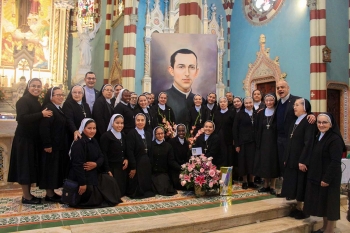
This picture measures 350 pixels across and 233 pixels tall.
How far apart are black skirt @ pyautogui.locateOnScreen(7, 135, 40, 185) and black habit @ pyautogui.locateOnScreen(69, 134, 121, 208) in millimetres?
554

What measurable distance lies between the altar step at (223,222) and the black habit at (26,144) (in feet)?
4.00

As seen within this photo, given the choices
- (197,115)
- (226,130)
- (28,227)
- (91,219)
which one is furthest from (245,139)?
(28,227)

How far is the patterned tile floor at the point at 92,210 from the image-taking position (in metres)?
3.82

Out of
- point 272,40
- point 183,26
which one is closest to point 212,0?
point 272,40

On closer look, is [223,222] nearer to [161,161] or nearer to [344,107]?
[161,161]

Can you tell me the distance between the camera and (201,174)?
5250 millimetres

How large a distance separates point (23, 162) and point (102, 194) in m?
1.19

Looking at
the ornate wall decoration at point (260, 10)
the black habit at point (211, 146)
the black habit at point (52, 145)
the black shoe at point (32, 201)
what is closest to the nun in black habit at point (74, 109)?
the black habit at point (52, 145)

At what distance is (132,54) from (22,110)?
8359mm

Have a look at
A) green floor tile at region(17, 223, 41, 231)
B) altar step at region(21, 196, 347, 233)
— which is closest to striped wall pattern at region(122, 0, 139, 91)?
altar step at region(21, 196, 347, 233)

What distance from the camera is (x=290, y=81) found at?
1087cm

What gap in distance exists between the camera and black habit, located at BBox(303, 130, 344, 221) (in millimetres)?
3941

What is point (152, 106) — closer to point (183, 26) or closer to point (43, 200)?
point (183, 26)

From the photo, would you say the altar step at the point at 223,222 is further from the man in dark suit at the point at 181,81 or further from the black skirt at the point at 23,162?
the man in dark suit at the point at 181,81
